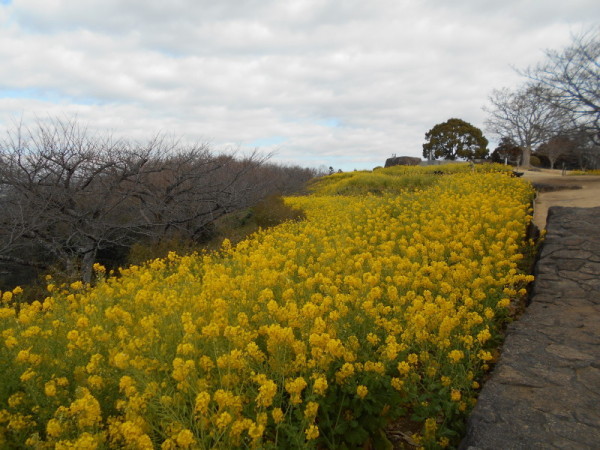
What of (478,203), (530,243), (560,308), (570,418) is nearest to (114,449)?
(570,418)

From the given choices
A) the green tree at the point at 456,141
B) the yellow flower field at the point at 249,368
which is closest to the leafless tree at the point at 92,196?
the yellow flower field at the point at 249,368

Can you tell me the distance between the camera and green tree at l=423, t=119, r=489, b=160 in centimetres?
4153

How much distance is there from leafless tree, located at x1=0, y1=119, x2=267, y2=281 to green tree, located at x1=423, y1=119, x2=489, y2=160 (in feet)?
112

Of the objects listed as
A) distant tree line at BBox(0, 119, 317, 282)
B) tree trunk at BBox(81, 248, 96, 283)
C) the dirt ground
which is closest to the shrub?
distant tree line at BBox(0, 119, 317, 282)

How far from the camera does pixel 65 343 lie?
344 centimetres

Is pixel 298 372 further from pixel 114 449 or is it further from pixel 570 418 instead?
pixel 570 418

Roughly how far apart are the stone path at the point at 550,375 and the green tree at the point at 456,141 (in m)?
39.4

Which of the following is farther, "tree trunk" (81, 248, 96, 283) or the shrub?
the shrub

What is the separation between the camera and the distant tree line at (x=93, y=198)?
376 inches

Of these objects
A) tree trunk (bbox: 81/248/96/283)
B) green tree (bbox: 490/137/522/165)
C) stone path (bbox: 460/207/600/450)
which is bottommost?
tree trunk (bbox: 81/248/96/283)

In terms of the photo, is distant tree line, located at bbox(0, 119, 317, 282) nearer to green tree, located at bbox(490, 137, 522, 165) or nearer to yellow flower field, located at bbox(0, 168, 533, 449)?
yellow flower field, located at bbox(0, 168, 533, 449)

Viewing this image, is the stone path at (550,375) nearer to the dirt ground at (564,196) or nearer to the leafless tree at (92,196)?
the dirt ground at (564,196)

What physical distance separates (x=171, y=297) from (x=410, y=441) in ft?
7.65

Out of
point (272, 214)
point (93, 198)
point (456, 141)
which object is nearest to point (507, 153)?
point (456, 141)
